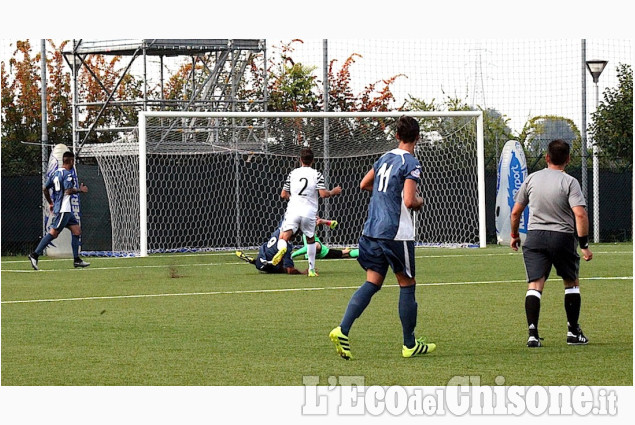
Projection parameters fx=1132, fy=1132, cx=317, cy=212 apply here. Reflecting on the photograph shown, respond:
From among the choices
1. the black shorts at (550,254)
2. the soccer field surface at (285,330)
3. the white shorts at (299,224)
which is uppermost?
the white shorts at (299,224)

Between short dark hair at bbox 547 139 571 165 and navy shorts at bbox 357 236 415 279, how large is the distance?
5.00ft

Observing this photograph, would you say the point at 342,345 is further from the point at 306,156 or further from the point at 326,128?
the point at 326,128

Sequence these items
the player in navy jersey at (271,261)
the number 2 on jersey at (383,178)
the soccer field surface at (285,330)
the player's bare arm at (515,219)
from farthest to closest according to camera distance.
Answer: the player in navy jersey at (271,261) < the player's bare arm at (515,219) < the number 2 on jersey at (383,178) < the soccer field surface at (285,330)

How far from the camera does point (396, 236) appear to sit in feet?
28.2

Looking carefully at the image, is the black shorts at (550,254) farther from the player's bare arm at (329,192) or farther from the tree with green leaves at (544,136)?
the tree with green leaves at (544,136)

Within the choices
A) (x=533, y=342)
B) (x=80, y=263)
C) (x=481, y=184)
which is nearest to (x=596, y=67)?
(x=481, y=184)

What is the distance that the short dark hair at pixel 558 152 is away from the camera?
921 centimetres

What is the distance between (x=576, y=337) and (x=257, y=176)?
17900mm

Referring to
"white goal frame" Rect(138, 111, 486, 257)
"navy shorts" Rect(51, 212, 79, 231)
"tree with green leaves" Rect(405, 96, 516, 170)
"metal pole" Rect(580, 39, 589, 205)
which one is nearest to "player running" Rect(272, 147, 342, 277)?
"white goal frame" Rect(138, 111, 486, 257)

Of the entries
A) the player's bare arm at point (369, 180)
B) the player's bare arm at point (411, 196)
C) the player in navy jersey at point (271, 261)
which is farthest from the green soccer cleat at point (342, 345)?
the player in navy jersey at point (271, 261)

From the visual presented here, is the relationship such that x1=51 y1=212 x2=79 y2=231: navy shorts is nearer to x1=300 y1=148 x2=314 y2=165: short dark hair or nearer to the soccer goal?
the soccer goal

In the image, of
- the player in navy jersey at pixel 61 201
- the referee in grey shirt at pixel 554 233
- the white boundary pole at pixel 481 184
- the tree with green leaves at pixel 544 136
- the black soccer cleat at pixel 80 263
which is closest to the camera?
the referee in grey shirt at pixel 554 233

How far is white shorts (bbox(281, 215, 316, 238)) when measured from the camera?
17.1 metres

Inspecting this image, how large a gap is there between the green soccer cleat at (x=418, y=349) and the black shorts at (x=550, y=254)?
1151 millimetres
